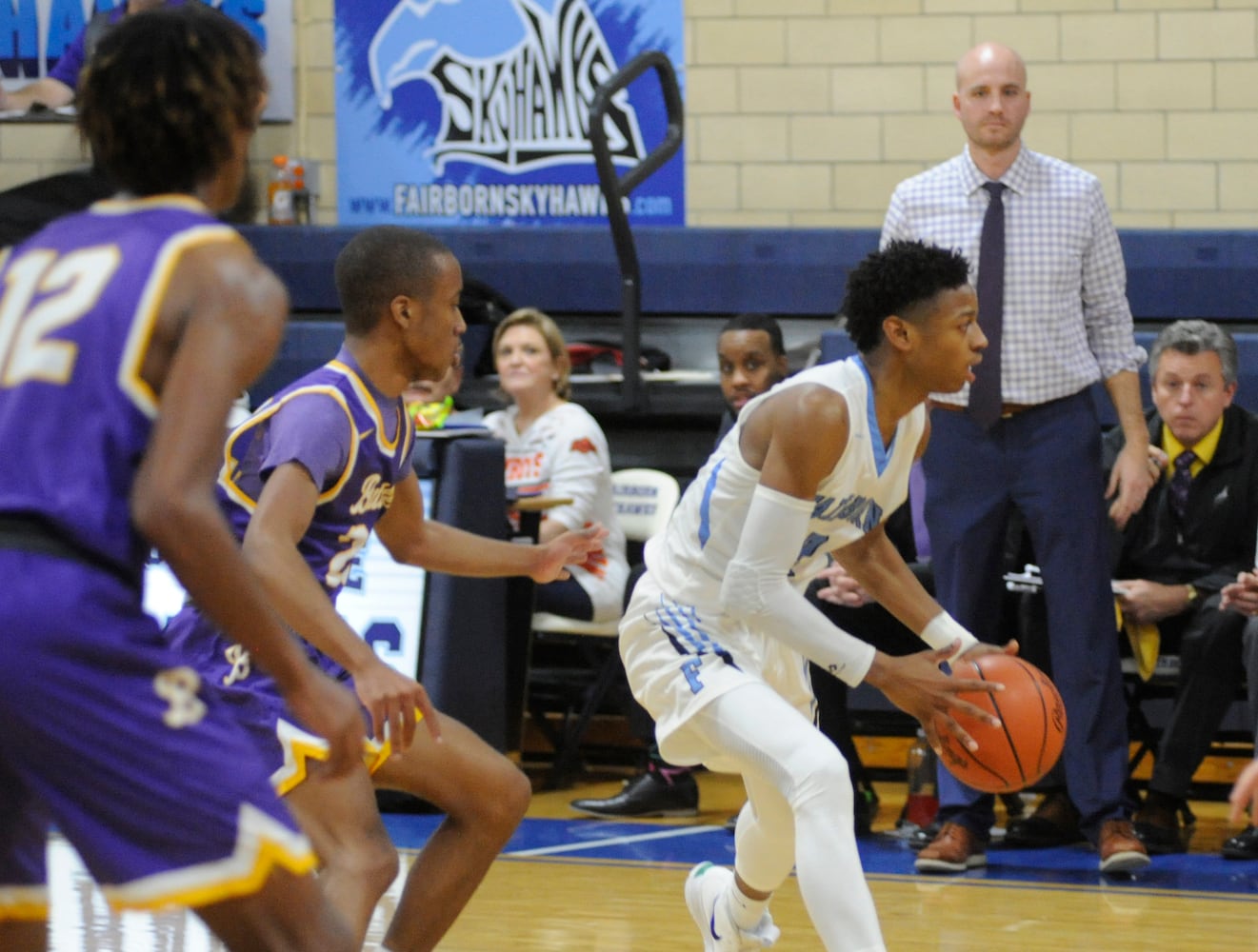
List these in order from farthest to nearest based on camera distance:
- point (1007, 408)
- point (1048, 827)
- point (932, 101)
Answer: point (932, 101) → point (1048, 827) → point (1007, 408)

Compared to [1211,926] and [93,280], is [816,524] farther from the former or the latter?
[93,280]

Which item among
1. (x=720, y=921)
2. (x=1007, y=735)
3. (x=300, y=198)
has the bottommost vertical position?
(x=720, y=921)

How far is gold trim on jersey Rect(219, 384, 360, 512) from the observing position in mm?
3318

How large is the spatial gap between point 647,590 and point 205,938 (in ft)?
5.33

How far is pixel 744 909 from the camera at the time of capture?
389cm

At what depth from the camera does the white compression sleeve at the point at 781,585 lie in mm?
3541

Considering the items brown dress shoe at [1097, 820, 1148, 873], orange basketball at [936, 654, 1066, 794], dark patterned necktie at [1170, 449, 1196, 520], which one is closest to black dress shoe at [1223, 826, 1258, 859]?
brown dress shoe at [1097, 820, 1148, 873]

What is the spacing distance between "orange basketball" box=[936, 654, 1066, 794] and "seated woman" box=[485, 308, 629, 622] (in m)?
2.98

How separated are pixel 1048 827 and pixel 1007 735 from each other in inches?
89.1

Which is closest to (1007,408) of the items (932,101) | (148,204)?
(148,204)

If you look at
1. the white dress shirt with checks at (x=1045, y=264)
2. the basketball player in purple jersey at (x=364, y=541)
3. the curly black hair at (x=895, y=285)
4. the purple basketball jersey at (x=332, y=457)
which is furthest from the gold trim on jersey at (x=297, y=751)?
the white dress shirt with checks at (x=1045, y=264)

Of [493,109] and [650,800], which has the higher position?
[493,109]

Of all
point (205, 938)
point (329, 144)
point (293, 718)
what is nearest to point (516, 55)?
point (329, 144)

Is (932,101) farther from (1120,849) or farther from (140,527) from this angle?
(140,527)
